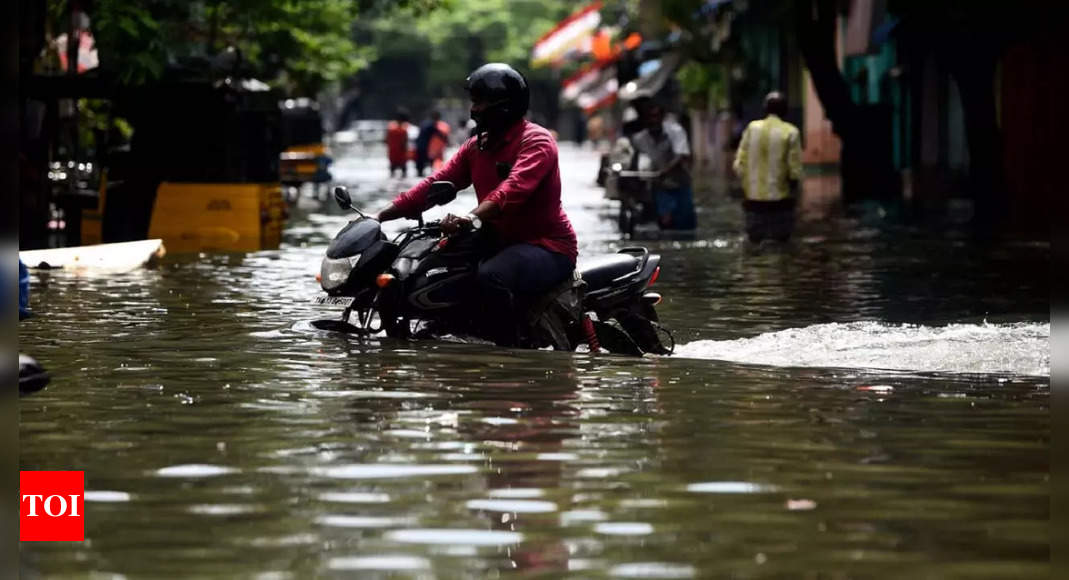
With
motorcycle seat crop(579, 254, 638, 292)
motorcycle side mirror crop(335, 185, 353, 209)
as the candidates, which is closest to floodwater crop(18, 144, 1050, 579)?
motorcycle seat crop(579, 254, 638, 292)

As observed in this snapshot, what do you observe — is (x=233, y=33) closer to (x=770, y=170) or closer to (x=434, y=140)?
(x=434, y=140)

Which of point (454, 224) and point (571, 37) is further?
point (571, 37)

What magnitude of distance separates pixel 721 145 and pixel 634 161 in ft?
123

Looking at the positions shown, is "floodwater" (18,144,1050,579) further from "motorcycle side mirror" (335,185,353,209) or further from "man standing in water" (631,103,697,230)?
"man standing in water" (631,103,697,230)

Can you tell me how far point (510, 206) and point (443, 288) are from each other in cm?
61

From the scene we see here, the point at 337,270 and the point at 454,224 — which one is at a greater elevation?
the point at 454,224

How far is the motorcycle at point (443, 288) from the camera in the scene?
39.3 ft

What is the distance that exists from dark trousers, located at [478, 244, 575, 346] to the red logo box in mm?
4150

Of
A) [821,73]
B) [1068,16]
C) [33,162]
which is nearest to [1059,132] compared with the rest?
[1068,16]

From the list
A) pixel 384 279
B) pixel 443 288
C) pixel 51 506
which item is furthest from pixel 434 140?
pixel 51 506

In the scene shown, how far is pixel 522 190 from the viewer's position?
1169 centimetres

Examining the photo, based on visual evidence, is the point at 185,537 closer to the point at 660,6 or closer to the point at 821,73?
the point at 821,73

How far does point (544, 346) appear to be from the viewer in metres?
12.2

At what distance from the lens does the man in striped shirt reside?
22.7 metres
